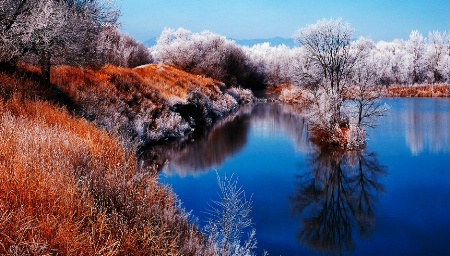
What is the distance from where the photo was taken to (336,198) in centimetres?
1346

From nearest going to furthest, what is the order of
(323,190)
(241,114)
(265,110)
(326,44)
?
(323,190)
(326,44)
(241,114)
(265,110)

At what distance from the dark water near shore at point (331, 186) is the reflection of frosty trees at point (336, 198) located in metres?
0.03

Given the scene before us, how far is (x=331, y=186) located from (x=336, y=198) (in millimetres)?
1222

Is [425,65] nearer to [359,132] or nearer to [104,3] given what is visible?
[359,132]

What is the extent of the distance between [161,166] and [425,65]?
2735 inches

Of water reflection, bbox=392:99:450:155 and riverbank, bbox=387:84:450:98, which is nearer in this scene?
water reflection, bbox=392:99:450:155

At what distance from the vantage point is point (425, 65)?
71.1 m

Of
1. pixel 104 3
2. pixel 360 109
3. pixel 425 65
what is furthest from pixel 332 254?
pixel 425 65

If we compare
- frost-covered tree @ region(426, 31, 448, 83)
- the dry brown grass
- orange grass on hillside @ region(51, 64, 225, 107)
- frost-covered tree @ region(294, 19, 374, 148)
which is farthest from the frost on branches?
frost-covered tree @ region(426, 31, 448, 83)

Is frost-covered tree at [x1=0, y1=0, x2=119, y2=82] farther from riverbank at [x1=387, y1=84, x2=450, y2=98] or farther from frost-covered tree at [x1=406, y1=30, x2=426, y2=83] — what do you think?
frost-covered tree at [x1=406, y1=30, x2=426, y2=83]

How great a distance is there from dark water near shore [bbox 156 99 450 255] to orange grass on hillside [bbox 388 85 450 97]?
2752 centimetres

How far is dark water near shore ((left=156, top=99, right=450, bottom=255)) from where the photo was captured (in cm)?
A: 1031

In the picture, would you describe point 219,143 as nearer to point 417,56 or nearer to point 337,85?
point 337,85

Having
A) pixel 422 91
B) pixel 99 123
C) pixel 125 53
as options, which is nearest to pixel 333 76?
pixel 99 123
